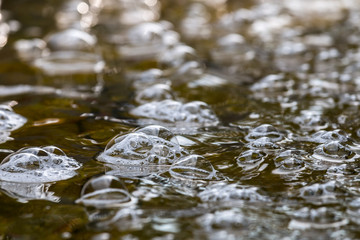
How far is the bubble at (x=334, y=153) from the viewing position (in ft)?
4.51

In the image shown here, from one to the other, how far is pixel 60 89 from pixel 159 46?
0.86 m

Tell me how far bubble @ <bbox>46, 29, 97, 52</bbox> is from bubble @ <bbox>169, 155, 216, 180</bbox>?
5.09 ft

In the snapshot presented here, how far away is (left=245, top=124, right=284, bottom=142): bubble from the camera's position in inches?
61.3

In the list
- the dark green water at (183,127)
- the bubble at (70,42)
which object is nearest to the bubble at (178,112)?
the dark green water at (183,127)

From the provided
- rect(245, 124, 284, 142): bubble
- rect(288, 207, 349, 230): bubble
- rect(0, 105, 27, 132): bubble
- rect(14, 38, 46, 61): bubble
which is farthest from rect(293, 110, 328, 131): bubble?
rect(14, 38, 46, 61): bubble

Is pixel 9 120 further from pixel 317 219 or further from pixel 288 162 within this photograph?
pixel 317 219

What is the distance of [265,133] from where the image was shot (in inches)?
61.7

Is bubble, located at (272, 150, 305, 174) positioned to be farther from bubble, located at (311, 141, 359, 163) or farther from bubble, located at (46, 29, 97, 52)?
bubble, located at (46, 29, 97, 52)

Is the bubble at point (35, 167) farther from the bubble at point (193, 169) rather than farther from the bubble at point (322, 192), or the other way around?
the bubble at point (322, 192)

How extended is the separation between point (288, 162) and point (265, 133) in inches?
9.3

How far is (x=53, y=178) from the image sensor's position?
129 centimetres

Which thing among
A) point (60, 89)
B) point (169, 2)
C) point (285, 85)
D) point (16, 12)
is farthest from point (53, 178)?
point (169, 2)

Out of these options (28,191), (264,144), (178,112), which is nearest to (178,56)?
Answer: (178,112)

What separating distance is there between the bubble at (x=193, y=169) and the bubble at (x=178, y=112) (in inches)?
17.6
